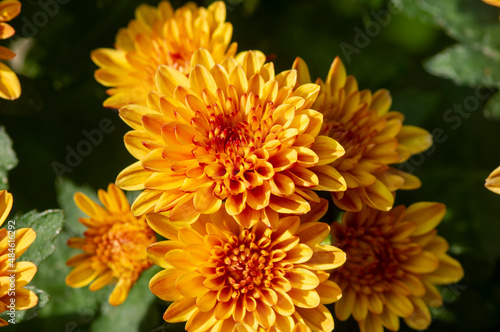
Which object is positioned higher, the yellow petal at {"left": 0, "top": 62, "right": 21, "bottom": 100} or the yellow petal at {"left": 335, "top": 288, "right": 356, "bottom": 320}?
the yellow petal at {"left": 0, "top": 62, "right": 21, "bottom": 100}

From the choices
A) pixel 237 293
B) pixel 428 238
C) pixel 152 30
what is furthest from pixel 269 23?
pixel 237 293

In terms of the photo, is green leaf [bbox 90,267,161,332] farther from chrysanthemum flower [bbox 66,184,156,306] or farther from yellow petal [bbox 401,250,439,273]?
yellow petal [bbox 401,250,439,273]

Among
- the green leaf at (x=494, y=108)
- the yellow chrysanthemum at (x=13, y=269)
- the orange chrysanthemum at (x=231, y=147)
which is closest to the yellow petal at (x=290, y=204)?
the orange chrysanthemum at (x=231, y=147)

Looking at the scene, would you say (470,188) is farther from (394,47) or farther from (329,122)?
(329,122)

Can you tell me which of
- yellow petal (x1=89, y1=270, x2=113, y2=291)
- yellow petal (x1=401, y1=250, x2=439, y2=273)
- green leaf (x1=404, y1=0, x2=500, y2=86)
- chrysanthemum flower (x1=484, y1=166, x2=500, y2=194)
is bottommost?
yellow petal (x1=89, y1=270, x2=113, y2=291)

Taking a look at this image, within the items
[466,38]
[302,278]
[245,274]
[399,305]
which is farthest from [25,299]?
[466,38]

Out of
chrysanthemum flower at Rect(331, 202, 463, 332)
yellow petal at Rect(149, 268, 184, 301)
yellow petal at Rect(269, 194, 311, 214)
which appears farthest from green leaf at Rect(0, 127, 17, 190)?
chrysanthemum flower at Rect(331, 202, 463, 332)
